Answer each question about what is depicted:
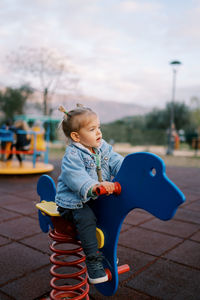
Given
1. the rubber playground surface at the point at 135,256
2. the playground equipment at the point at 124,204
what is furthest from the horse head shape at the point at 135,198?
the rubber playground surface at the point at 135,256

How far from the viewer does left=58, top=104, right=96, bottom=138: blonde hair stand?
1.81 metres

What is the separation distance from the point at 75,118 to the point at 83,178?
36 centimetres

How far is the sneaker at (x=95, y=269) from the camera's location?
1767 millimetres

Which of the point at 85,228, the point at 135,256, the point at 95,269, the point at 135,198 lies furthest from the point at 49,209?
the point at 135,256

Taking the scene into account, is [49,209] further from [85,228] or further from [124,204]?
[124,204]

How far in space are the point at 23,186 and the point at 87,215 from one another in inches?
174

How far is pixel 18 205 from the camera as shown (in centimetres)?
442

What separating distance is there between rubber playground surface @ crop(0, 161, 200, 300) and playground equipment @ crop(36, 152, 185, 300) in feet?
0.98

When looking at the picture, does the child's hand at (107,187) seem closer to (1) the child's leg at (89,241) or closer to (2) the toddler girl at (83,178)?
(2) the toddler girl at (83,178)

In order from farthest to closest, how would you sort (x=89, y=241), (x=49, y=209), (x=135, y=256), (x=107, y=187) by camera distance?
(x=135, y=256), (x=49, y=209), (x=89, y=241), (x=107, y=187)

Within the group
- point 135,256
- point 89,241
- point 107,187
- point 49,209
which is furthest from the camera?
point 135,256

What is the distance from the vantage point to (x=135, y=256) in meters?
2.75

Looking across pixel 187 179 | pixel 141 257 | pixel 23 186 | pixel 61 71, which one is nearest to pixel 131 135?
pixel 61 71

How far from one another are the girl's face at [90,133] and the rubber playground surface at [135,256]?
1058mm
